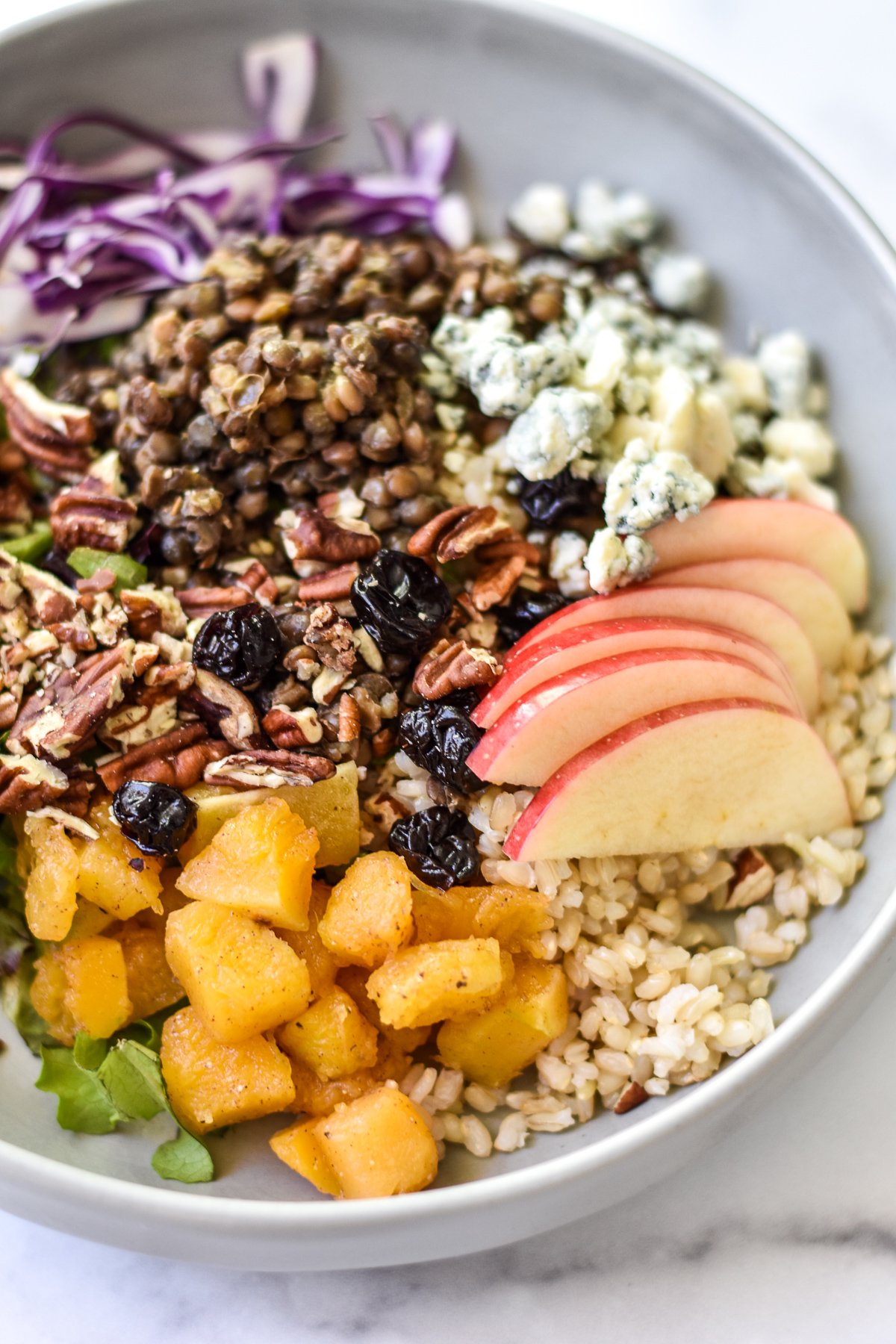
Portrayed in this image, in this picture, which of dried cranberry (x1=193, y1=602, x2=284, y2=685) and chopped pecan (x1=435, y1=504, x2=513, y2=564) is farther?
chopped pecan (x1=435, y1=504, x2=513, y2=564)

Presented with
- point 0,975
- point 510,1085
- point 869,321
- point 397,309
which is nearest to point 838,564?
point 869,321

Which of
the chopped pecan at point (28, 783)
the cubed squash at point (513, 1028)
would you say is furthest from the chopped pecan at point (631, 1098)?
the chopped pecan at point (28, 783)

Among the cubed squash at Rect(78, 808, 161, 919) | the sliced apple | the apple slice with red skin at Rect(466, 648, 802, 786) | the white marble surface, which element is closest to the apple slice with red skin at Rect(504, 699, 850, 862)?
the apple slice with red skin at Rect(466, 648, 802, 786)

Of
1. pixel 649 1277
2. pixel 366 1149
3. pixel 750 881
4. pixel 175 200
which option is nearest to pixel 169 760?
pixel 366 1149

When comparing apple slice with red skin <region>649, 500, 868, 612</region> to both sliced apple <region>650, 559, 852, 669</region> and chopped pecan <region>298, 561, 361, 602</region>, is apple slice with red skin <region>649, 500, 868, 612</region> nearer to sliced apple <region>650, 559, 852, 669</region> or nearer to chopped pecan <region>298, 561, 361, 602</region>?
sliced apple <region>650, 559, 852, 669</region>

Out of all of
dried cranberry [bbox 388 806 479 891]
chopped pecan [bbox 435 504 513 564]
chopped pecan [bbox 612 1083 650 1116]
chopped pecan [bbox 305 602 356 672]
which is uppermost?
chopped pecan [bbox 435 504 513 564]

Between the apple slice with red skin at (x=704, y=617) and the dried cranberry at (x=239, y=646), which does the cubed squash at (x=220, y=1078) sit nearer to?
the dried cranberry at (x=239, y=646)
